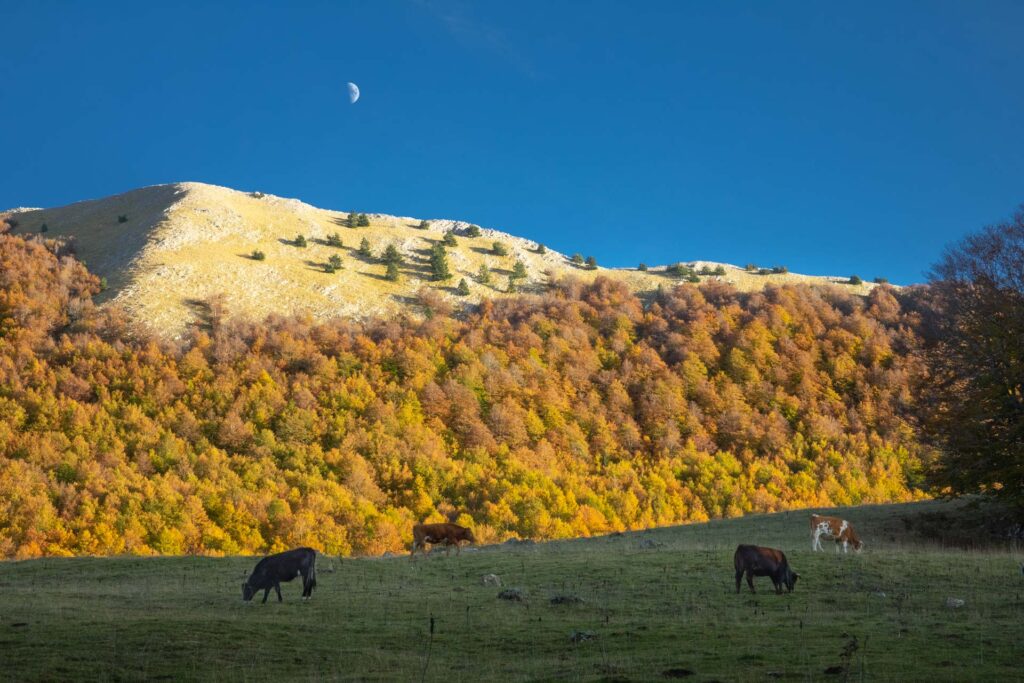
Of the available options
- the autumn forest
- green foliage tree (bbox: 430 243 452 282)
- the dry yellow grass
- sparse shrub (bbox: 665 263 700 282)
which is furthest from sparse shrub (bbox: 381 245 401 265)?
sparse shrub (bbox: 665 263 700 282)

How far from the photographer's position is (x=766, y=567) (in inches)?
757

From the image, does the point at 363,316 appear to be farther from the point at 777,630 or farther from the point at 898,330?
the point at 777,630

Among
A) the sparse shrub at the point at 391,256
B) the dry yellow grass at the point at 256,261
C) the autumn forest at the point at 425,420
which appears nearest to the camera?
the autumn forest at the point at 425,420

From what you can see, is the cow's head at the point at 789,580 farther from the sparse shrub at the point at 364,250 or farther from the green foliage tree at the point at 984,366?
the sparse shrub at the point at 364,250

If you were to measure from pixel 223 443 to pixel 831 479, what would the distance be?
223 ft

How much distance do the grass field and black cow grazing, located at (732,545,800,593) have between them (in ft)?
1.41

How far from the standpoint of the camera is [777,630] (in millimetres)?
14484

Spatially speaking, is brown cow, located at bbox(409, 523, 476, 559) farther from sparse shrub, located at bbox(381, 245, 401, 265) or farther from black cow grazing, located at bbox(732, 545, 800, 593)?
sparse shrub, located at bbox(381, 245, 401, 265)

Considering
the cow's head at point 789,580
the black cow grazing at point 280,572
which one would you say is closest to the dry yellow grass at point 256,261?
the black cow grazing at point 280,572

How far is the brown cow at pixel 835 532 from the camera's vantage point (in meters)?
28.7

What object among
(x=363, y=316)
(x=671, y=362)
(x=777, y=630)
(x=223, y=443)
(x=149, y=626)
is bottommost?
(x=777, y=630)

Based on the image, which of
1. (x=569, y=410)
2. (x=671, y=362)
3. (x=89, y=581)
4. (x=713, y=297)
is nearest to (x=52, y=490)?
(x=89, y=581)

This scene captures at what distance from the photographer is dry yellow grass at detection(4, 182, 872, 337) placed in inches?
3762

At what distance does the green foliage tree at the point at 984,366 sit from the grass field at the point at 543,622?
679 cm
